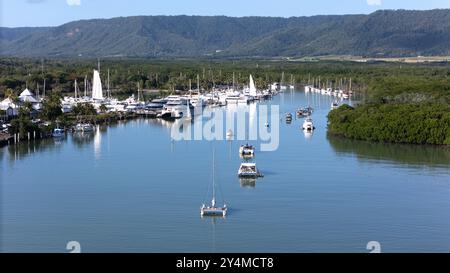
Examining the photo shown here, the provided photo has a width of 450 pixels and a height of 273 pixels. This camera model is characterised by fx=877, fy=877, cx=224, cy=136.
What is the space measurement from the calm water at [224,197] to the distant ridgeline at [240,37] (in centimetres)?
5845

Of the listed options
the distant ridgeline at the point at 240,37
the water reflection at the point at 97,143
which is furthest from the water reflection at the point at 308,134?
the distant ridgeline at the point at 240,37

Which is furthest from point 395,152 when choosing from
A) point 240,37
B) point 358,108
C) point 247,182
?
point 240,37

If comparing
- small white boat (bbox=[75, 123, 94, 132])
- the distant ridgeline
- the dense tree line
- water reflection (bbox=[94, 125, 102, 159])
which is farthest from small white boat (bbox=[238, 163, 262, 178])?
the distant ridgeline

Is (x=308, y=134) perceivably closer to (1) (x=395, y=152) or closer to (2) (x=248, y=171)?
(1) (x=395, y=152)

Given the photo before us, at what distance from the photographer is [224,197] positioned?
1062 cm

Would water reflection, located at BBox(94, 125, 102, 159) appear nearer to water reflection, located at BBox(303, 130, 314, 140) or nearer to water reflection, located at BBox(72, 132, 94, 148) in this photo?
water reflection, located at BBox(72, 132, 94, 148)

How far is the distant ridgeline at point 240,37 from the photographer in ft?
253

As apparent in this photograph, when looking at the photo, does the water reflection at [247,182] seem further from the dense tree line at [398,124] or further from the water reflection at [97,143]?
the dense tree line at [398,124]

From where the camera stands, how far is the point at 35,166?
1330cm

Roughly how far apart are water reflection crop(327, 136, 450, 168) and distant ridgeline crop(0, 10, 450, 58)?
5649 centimetres

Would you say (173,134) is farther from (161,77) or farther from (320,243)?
(161,77)

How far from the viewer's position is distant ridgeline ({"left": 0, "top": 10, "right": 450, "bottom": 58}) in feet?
253

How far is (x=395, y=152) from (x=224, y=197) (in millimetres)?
5135

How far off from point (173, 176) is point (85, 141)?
5133 millimetres
